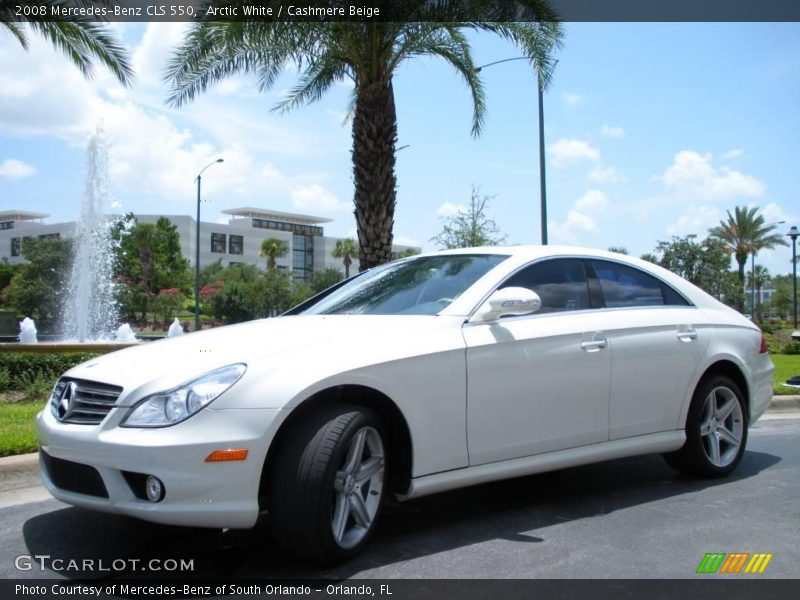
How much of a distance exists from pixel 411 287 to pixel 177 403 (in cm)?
176

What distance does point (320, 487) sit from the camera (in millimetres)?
3365

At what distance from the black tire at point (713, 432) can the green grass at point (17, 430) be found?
4.66m

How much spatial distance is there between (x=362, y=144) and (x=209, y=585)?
870 centimetres

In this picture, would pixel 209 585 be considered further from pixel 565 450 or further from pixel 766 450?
pixel 766 450

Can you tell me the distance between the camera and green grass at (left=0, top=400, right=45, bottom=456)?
556 centimetres

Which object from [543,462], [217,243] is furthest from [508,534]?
[217,243]

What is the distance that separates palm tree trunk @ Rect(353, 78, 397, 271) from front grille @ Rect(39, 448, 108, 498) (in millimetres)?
7963

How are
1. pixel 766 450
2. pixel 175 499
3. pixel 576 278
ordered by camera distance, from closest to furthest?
pixel 175 499
pixel 576 278
pixel 766 450

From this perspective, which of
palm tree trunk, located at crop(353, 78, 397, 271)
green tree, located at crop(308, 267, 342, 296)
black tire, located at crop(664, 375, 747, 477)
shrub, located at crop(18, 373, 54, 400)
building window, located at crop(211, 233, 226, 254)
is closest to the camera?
black tire, located at crop(664, 375, 747, 477)

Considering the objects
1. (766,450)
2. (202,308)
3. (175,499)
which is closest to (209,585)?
(175,499)

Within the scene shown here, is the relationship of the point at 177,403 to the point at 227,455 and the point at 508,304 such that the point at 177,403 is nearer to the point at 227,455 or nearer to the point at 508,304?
the point at 227,455

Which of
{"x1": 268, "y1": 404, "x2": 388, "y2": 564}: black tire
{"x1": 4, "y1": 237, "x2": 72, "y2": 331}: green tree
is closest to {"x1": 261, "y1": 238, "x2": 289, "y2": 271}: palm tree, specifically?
{"x1": 4, "y1": 237, "x2": 72, "y2": 331}: green tree

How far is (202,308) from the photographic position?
75.4 meters

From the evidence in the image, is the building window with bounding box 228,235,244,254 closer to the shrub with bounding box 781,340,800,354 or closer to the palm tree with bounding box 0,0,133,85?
the shrub with bounding box 781,340,800,354
